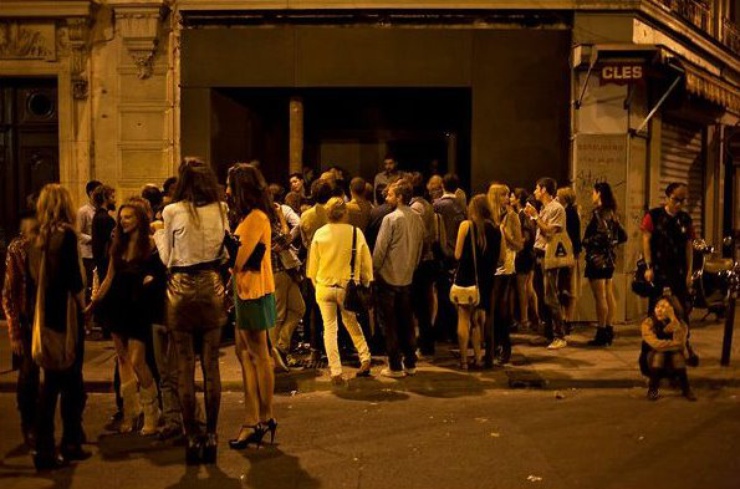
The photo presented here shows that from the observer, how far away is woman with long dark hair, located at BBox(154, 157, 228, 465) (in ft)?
19.7

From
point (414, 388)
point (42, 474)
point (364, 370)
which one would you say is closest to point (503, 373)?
point (414, 388)

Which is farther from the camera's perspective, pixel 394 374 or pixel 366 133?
pixel 366 133

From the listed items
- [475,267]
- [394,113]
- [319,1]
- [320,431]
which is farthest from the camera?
[394,113]

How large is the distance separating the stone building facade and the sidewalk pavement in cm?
258

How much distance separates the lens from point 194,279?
602 centimetres

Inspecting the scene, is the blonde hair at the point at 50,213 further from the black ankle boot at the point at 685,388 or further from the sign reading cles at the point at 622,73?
the sign reading cles at the point at 622,73

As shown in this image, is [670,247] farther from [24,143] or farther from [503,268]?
[24,143]

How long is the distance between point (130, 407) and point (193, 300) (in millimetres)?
1549

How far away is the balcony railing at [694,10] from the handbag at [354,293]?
7.39 m

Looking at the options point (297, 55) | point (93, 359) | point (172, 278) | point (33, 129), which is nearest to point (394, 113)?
point (297, 55)

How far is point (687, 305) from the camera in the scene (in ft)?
31.3

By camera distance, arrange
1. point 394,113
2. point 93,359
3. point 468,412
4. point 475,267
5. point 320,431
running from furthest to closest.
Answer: point 394,113, point 93,359, point 475,267, point 468,412, point 320,431

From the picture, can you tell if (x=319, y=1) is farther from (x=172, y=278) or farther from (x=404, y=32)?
(x=172, y=278)

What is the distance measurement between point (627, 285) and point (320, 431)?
6830 mm
